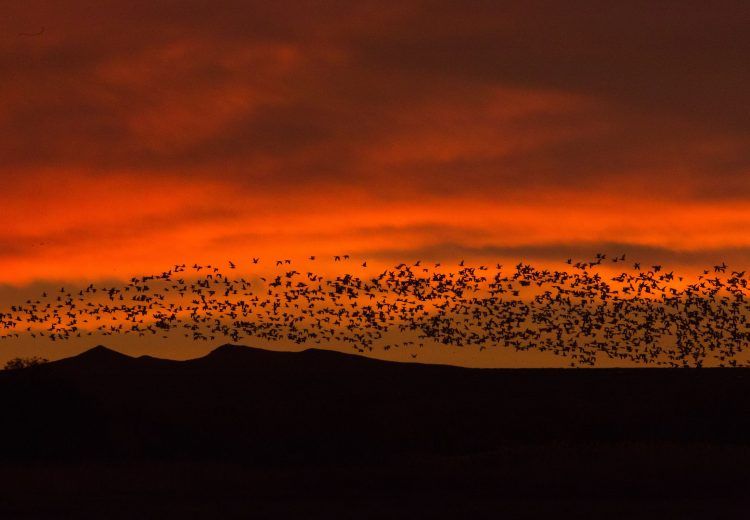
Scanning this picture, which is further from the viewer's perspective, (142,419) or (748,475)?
(142,419)

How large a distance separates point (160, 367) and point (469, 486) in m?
38.6

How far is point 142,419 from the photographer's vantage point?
48188 millimetres

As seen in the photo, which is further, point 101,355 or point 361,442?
point 101,355

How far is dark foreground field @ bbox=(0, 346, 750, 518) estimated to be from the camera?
3089 cm

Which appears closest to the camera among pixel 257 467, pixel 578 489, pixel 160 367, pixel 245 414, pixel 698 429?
pixel 578 489

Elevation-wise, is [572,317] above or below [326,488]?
above

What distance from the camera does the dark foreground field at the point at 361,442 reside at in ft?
101

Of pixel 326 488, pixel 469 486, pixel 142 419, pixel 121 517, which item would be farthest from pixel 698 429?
pixel 121 517

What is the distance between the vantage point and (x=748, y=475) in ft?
113

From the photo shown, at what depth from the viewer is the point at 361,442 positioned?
44.1 meters

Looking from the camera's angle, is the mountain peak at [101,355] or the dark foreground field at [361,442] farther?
the mountain peak at [101,355]

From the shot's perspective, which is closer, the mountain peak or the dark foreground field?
the dark foreground field

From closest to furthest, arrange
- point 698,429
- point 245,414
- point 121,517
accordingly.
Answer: point 121,517, point 698,429, point 245,414

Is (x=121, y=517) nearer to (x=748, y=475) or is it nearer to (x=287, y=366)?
(x=748, y=475)
